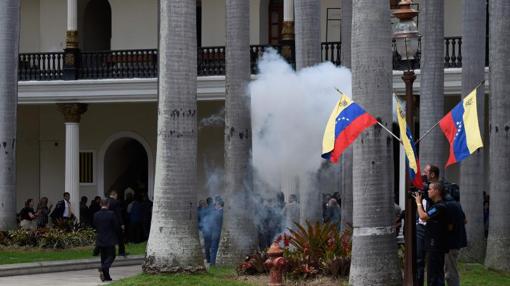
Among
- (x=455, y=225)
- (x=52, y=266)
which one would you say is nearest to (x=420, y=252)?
(x=455, y=225)

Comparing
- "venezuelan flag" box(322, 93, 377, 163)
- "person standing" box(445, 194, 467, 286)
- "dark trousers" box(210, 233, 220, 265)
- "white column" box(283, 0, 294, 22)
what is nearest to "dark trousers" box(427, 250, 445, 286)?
"person standing" box(445, 194, 467, 286)

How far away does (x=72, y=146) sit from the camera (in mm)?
36656

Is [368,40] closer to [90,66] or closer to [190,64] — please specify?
[190,64]

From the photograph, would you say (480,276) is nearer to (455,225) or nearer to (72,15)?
(455,225)

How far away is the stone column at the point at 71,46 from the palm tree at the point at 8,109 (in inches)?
254

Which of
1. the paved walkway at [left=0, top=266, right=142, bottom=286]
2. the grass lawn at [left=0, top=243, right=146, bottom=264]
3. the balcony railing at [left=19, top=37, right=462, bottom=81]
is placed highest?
the balcony railing at [left=19, top=37, right=462, bottom=81]

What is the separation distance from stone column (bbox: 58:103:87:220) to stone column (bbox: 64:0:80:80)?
95cm

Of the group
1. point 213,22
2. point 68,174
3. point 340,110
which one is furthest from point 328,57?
point 340,110

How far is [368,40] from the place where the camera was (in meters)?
16.8

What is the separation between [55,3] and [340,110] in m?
25.7

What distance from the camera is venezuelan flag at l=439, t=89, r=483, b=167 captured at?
15195 millimetres

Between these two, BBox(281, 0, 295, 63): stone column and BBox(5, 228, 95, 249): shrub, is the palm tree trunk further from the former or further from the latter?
BBox(281, 0, 295, 63): stone column

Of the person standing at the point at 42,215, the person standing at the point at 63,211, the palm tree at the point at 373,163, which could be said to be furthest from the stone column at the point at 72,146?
the palm tree at the point at 373,163

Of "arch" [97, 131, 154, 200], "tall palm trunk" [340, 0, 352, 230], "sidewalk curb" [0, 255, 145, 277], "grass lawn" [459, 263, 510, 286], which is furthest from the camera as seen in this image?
"arch" [97, 131, 154, 200]
